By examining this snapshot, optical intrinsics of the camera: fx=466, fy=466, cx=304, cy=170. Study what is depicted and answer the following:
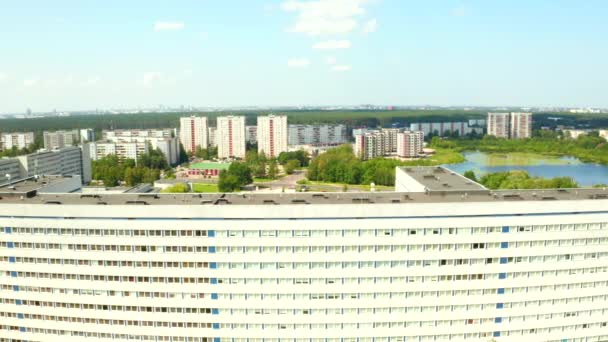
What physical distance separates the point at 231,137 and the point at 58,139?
33049 mm

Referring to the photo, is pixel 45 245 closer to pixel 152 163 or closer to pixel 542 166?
pixel 152 163

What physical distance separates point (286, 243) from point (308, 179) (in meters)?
48.4

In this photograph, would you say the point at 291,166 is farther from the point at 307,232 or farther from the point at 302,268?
the point at 307,232

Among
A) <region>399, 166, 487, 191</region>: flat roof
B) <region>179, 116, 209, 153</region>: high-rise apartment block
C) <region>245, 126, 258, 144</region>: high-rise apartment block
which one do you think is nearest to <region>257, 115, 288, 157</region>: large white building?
<region>245, 126, 258, 144</region>: high-rise apartment block

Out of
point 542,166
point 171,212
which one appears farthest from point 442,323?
point 542,166

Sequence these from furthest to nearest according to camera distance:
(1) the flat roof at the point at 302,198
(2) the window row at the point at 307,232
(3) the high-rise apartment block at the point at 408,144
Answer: (3) the high-rise apartment block at the point at 408,144 → (1) the flat roof at the point at 302,198 → (2) the window row at the point at 307,232

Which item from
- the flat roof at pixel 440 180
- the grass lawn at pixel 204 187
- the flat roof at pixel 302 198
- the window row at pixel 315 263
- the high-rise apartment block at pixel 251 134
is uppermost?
the high-rise apartment block at pixel 251 134

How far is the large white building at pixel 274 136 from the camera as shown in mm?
89125

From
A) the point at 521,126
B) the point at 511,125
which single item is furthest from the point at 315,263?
the point at 511,125

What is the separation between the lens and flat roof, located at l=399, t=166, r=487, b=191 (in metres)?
21.4

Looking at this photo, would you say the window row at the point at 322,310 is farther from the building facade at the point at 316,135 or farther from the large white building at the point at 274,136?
the building facade at the point at 316,135

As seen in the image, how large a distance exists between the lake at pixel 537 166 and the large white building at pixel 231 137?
38.0 metres

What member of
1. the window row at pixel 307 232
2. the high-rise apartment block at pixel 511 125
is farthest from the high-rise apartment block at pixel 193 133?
the window row at pixel 307 232

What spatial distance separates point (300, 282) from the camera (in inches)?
694
